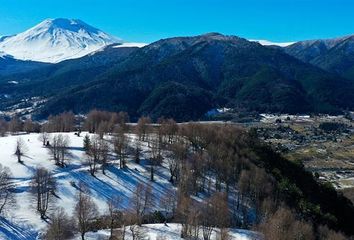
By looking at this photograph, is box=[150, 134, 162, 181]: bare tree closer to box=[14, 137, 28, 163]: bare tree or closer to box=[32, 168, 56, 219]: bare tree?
box=[32, 168, 56, 219]: bare tree

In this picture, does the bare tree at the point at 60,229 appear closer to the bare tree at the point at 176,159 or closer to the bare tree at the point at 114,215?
the bare tree at the point at 114,215

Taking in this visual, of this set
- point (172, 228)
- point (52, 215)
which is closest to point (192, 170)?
point (172, 228)

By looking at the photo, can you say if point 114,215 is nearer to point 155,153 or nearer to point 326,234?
point 326,234

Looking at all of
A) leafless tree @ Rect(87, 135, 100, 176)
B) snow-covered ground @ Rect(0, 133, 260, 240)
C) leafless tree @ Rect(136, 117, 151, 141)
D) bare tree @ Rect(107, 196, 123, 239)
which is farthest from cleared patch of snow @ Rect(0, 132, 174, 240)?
leafless tree @ Rect(136, 117, 151, 141)

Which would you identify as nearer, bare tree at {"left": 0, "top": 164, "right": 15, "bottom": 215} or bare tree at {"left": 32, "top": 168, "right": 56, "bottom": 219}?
bare tree at {"left": 0, "top": 164, "right": 15, "bottom": 215}

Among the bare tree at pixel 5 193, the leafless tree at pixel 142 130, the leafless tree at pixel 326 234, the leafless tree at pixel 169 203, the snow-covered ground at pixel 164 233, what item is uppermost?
the leafless tree at pixel 142 130

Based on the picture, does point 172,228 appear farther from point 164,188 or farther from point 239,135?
point 239,135

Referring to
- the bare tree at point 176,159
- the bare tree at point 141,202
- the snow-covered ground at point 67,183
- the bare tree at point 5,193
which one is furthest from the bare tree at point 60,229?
the bare tree at point 176,159
